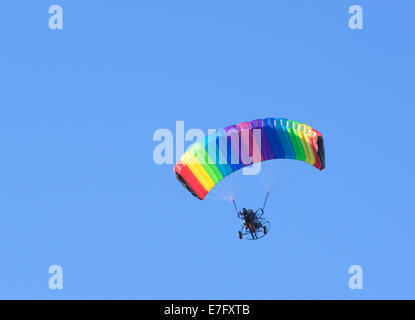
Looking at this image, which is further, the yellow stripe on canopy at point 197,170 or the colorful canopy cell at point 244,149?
the yellow stripe on canopy at point 197,170

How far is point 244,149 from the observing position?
51094 millimetres

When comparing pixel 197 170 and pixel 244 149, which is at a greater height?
pixel 244 149

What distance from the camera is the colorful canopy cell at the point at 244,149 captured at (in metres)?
50.5

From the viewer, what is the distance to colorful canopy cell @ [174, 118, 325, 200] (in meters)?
50.5

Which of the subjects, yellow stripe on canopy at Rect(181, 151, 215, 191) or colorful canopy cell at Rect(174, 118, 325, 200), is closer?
colorful canopy cell at Rect(174, 118, 325, 200)

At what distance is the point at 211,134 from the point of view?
5078 cm

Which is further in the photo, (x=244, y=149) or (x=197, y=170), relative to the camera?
(x=244, y=149)
